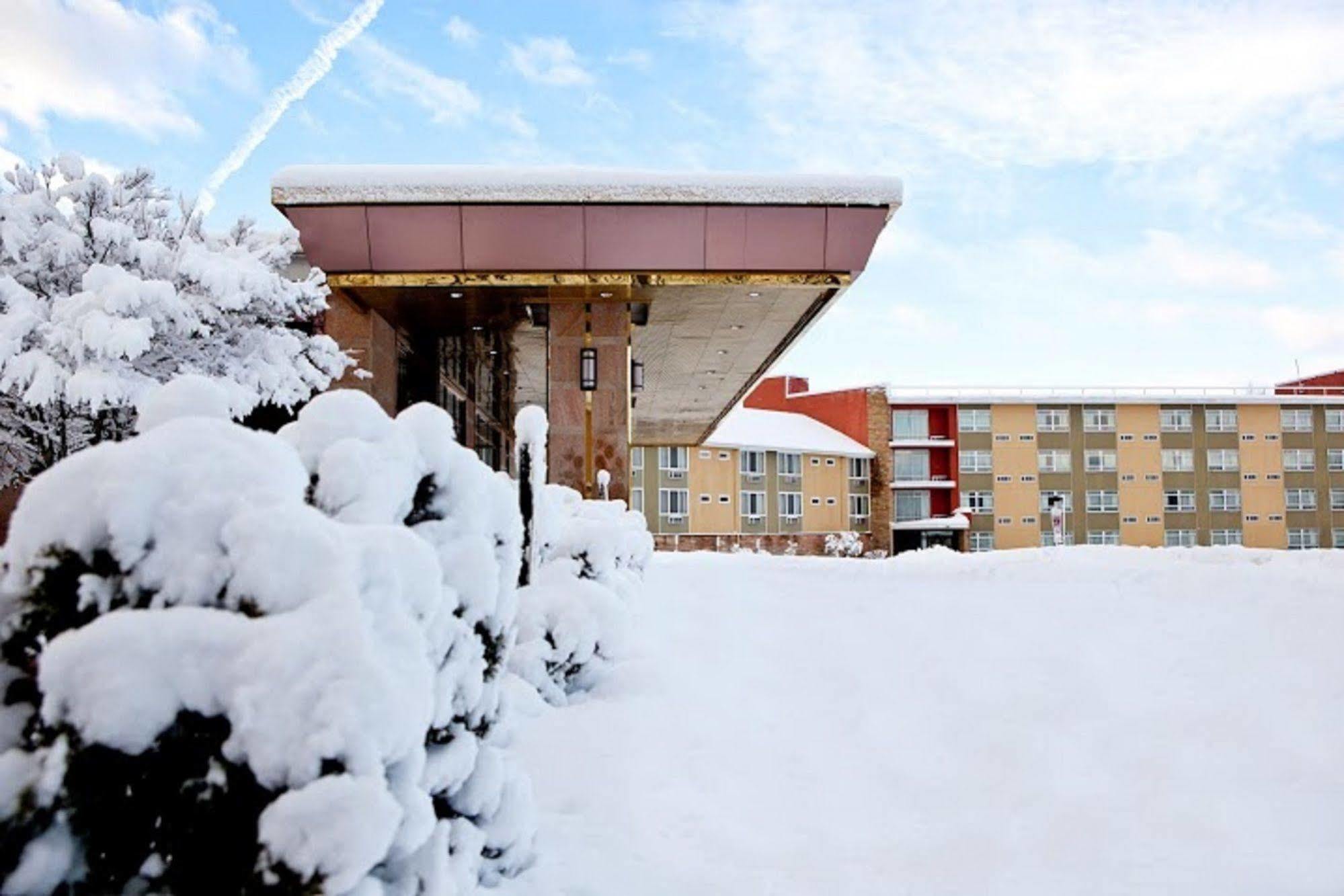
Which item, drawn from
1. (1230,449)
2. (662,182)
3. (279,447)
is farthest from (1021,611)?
(1230,449)

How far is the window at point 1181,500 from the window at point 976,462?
Result: 35.9ft

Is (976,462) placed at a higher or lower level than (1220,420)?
lower

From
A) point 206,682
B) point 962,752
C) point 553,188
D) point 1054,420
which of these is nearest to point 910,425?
point 1054,420

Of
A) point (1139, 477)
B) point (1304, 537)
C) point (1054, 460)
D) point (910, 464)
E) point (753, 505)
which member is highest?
point (1054, 460)

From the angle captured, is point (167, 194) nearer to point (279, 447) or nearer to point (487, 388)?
point (487, 388)

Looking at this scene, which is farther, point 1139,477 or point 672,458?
point 1139,477

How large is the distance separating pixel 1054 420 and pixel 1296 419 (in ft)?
48.9

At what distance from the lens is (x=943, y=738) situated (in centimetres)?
556

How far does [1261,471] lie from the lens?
56.5 m

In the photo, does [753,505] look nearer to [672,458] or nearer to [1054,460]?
[672,458]

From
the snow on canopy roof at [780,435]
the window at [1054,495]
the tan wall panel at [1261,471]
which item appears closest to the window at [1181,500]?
the tan wall panel at [1261,471]

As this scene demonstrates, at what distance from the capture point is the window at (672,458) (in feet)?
156

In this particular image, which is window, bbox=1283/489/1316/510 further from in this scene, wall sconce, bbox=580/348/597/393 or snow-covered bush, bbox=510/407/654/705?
snow-covered bush, bbox=510/407/654/705

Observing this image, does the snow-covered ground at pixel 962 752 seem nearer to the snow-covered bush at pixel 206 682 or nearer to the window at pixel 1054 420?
the snow-covered bush at pixel 206 682
